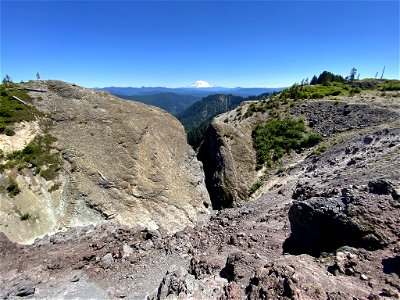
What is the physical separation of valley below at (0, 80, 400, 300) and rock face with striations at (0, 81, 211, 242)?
0.33ft

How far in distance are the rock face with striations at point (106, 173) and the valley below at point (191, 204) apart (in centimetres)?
10

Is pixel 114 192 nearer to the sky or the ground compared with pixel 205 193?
nearer to the sky

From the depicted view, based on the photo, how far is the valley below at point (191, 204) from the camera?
32.8 feet

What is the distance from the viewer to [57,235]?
17.3 metres

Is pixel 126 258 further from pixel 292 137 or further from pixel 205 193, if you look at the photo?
pixel 292 137

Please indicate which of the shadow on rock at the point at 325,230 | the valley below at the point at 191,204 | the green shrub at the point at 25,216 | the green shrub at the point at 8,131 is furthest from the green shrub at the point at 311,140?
the green shrub at the point at 8,131

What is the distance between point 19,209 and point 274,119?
29677mm

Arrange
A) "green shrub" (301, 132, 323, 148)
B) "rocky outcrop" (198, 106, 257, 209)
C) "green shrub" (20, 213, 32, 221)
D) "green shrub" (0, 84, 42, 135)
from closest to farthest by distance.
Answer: "green shrub" (20, 213, 32, 221) < "green shrub" (0, 84, 42, 135) < "rocky outcrop" (198, 106, 257, 209) < "green shrub" (301, 132, 323, 148)

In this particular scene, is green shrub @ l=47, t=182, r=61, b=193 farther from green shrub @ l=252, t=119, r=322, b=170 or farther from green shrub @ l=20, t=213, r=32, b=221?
green shrub @ l=252, t=119, r=322, b=170

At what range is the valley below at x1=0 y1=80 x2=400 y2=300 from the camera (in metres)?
10.00

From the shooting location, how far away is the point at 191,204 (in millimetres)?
23969

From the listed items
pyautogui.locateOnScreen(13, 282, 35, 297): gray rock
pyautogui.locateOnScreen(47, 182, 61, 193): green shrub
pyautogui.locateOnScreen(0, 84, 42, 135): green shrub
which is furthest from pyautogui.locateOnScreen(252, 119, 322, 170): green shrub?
pyautogui.locateOnScreen(13, 282, 35, 297): gray rock

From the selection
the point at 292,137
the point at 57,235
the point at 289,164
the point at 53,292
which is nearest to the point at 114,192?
the point at 57,235

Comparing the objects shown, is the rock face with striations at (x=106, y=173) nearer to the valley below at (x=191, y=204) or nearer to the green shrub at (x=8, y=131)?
the valley below at (x=191, y=204)
